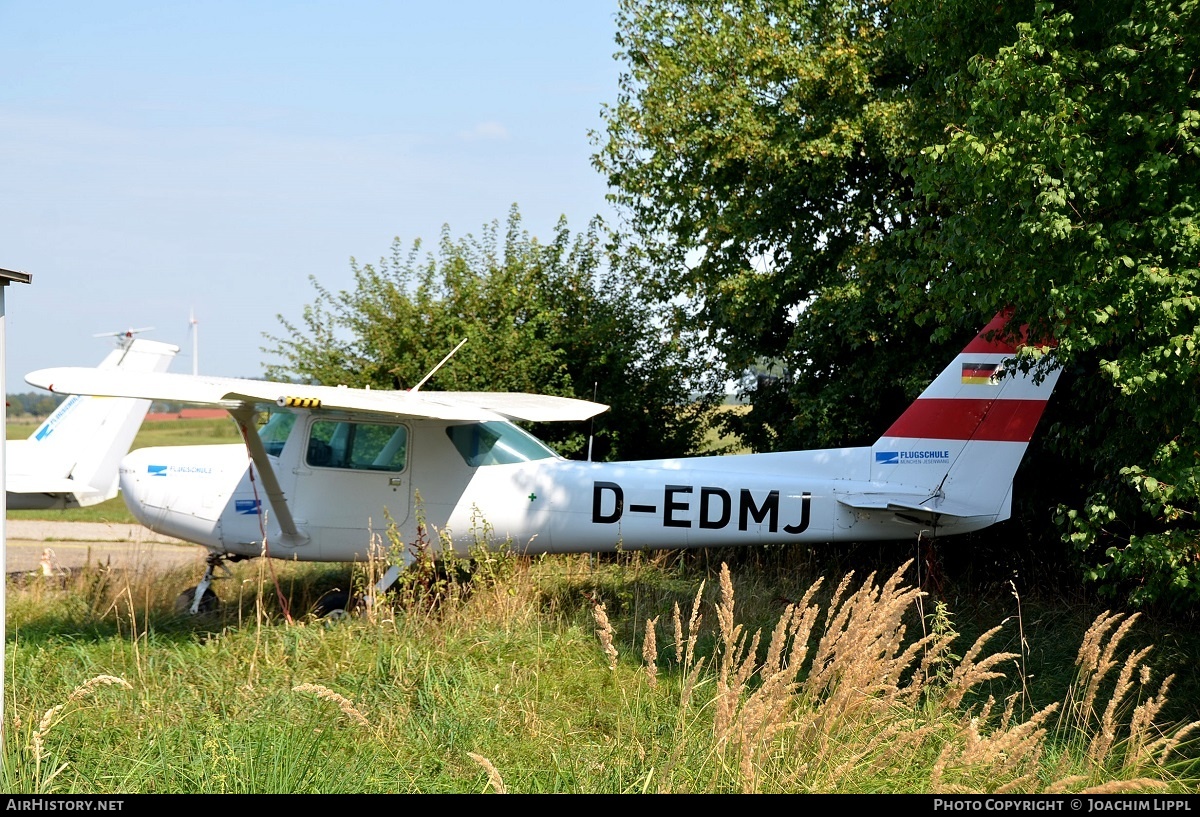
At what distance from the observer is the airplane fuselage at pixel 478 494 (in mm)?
7812

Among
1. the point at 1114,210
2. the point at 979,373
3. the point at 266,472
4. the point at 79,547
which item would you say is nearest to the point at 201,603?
the point at 266,472

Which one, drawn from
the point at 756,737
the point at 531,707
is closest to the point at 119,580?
the point at 531,707

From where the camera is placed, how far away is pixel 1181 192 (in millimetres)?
5129

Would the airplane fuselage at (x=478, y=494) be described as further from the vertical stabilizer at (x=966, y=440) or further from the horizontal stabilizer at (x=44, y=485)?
the horizontal stabilizer at (x=44, y=485)

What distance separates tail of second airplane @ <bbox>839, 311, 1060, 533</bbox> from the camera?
7465 millimetres

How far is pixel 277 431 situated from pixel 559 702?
4440mm

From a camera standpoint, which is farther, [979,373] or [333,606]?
[333,606]

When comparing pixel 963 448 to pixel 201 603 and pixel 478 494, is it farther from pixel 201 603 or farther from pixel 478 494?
pixel 201 603

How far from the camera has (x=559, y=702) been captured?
5477 millimetres

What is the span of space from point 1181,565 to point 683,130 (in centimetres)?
797

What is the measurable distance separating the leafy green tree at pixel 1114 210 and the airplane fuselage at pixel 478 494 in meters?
2.28

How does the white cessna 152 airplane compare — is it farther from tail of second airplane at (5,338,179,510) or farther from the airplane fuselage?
tail of second airplane at (5,338,179,510)

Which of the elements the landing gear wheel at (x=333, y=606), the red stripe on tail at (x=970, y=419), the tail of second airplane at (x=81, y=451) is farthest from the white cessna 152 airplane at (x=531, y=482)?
the tail of second airplane at (x=81, y=451)

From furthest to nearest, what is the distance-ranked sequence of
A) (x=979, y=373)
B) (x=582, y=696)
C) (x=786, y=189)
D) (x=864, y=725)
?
1. (x=786, y=189)
2. (x=979, y=373)
3. (x=582, y=696)
4. (x=864, y=725)
